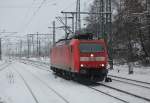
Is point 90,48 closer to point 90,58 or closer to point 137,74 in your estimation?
point 90,58

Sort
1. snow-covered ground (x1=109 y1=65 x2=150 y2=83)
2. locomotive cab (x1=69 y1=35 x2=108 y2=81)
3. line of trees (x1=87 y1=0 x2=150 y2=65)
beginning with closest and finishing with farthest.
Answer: locomotive cab (x1=69 y1=35 x2=108 y2=81)
snow-covered ground (x1=109 y1=65 x2=150 y2=83)
line of trees (x1=87 y1=0 x2=150 y2=65)

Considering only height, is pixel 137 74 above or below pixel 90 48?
below

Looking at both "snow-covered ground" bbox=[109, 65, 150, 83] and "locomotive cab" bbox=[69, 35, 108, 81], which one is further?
"snow-covered ground" bbox=[109, 65, 150, 83]

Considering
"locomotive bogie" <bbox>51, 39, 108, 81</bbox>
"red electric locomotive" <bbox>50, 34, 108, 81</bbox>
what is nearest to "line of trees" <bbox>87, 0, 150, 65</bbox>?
"red electric locomotive" <bbox>50, 34, 108, 81</bbox>

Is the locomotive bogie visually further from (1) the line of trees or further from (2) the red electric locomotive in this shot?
(1) the line of trees

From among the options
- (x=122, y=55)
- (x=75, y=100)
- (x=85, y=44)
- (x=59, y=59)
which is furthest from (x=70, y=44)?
(x=122, y=55)

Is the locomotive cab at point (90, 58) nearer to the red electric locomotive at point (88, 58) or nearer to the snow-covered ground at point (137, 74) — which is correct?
the red electric locomotive at point (88, 58)

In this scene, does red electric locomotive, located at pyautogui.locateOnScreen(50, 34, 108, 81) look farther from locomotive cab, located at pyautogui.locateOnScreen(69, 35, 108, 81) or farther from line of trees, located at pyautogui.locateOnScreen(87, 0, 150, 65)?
line of trees, located at pyautogui.locateOnScreen(87, 0, 150, 65)

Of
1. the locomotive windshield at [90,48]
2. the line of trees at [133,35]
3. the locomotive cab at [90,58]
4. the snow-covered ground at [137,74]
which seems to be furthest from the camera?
the line of trees at [133,35]

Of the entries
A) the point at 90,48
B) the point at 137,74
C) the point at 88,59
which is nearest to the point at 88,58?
the point at 88,59

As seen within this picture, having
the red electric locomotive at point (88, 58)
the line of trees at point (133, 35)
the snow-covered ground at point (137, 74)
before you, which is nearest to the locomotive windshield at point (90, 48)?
the red electric locomotive at point (88, 58)

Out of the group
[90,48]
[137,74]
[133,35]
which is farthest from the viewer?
[133,35]

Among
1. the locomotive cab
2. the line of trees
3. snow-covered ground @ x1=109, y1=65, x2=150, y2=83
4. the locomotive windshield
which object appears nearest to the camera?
the locomotive cab

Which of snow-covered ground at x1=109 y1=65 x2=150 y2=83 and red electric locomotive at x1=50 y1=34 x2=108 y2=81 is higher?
red electric locomotive at x1=50 y1=34 x2=108 y2=81
